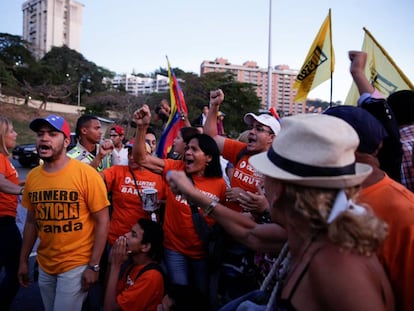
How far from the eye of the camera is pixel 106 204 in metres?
2.83

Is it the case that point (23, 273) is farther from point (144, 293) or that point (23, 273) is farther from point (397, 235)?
point (397, 235)

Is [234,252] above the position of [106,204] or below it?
below

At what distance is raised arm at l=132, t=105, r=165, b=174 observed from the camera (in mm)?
3057

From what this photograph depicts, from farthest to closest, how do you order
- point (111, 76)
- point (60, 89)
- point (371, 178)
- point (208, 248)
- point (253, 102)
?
point (111, 76) → point (60, 89) → point (253, 102) → point (208, 248) → point (371, 178)

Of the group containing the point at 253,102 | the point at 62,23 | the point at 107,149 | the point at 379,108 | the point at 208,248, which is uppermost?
the point at 62,23

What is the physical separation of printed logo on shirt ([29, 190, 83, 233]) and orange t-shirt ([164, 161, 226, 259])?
83cm

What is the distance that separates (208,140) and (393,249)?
2181 millimetres

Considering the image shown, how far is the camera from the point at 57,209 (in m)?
2.71

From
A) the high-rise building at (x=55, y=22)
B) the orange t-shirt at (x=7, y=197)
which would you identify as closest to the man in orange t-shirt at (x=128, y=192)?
the orange t-shirt at (x=7, y=197)

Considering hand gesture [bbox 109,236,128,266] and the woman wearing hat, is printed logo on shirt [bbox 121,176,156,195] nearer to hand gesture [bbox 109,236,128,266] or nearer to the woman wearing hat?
hand gesture [bbox 109,236,128,266]

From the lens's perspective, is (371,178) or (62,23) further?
(62,23)

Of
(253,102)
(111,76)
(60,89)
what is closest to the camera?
(253,102)

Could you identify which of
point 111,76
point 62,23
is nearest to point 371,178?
point 111,76

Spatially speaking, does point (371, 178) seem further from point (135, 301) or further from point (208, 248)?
point (135, 301)
